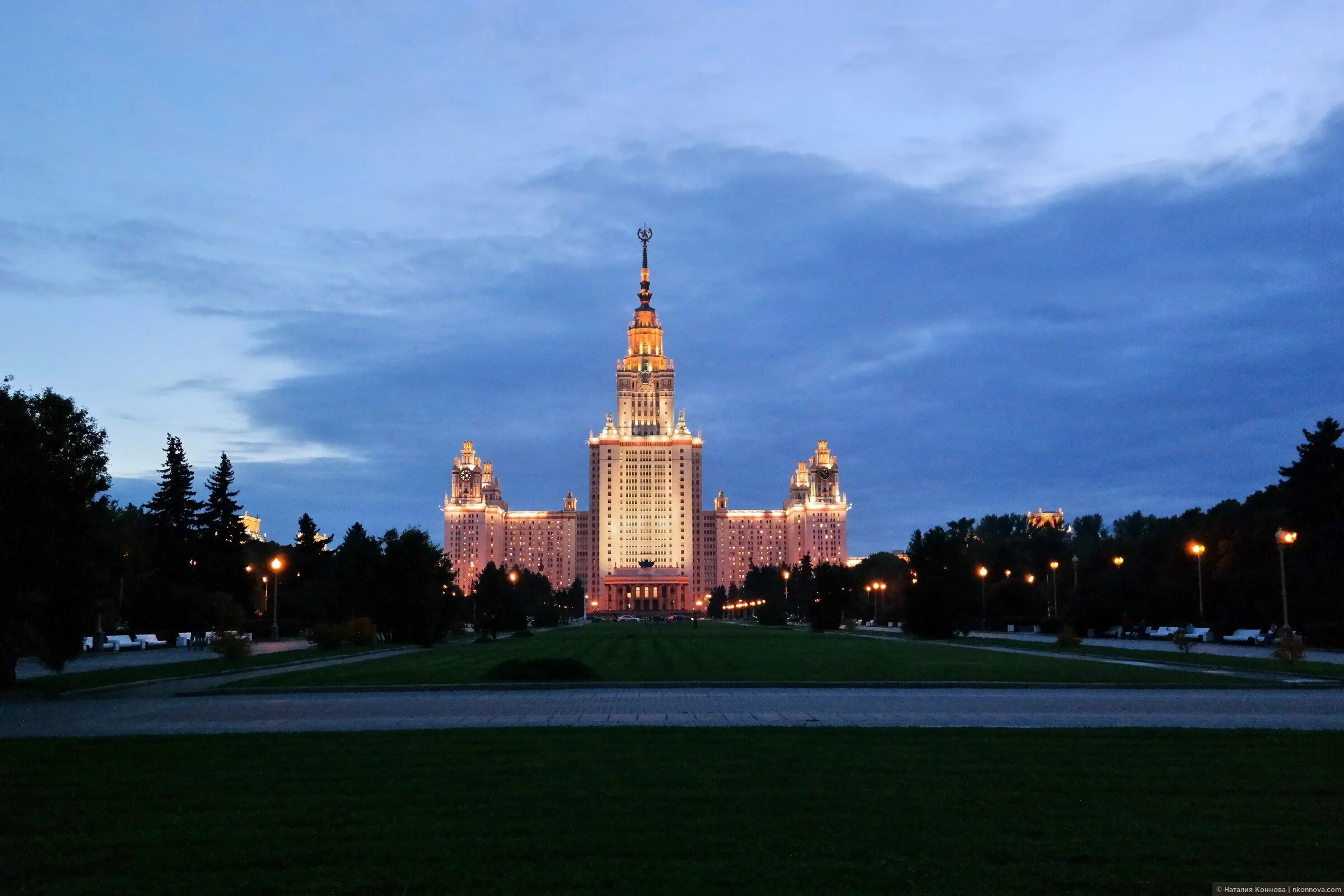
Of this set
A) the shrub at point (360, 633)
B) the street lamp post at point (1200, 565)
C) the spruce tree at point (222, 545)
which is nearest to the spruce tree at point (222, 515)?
the spruce tree at point (222, 545)

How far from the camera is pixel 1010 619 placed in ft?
298

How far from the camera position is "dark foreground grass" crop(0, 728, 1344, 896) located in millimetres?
8711

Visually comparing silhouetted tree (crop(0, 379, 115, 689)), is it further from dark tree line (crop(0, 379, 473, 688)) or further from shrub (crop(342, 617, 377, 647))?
shrub (crop(342, 617, 377, 647))

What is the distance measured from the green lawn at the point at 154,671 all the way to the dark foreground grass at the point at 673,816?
15065 mm

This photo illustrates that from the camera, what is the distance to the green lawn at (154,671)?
3012 cm

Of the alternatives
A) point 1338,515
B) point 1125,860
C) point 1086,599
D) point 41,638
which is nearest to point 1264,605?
point 1338,515

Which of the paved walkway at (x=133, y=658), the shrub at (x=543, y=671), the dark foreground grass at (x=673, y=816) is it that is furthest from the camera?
the paved walkway at (x=133, y=658)

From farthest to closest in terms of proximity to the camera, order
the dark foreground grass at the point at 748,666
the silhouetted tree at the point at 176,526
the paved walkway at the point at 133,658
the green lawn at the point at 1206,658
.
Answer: the silhouetted tree at the point at 176,526
the paved walkway at the point at 133,658
the green lawn at the point at 1206,658
the dark foreground grass at the point at 748,666

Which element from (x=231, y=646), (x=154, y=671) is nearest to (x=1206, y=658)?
(x=231, y=646)

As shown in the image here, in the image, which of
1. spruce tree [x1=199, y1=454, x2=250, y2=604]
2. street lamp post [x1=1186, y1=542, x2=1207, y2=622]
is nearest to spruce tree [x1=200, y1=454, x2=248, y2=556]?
spruce tree [x1=199, y1=454, x2=250, y2=604]

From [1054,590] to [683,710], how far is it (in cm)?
7423

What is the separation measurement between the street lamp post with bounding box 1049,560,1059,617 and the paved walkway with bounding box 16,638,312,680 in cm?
5018

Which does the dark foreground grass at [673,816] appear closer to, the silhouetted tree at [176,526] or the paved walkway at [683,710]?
the paved walkway at [683,710]

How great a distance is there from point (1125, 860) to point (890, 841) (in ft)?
5.74
